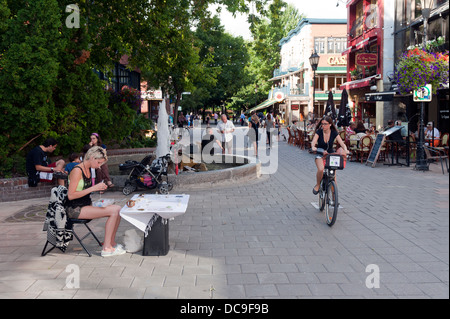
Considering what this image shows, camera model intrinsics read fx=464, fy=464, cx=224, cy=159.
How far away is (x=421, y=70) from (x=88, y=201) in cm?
1139

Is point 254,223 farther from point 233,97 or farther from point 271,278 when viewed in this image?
point 233,97

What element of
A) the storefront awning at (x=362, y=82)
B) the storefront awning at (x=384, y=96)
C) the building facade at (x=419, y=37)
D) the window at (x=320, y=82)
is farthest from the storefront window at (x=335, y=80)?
the storefront awning at (x=384, y=96)

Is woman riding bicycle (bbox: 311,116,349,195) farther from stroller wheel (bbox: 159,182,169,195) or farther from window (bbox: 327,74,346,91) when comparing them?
window (bbox: 327,74,346,91)

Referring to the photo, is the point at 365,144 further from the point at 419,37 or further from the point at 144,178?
the point at 419,37

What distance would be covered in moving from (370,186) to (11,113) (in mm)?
8299

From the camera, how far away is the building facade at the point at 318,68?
51.0 meters

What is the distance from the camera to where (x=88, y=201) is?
19.4ft

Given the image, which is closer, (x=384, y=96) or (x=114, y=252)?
(x=114, y=252)

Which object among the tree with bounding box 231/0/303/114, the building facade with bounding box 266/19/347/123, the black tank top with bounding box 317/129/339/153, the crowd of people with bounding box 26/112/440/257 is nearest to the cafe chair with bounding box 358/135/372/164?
the crowd of people with bounding box 26/112/440/257

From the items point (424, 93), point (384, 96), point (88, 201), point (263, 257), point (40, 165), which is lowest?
point (263, 257)

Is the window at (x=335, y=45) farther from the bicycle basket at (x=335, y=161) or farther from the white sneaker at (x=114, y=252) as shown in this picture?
the white sneaker at (x=114, y=252)

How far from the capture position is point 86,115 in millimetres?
11609

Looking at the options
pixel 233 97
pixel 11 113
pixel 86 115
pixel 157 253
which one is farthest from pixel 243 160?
pixel 233 97

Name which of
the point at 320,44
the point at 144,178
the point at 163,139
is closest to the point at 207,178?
the point at 144,178
